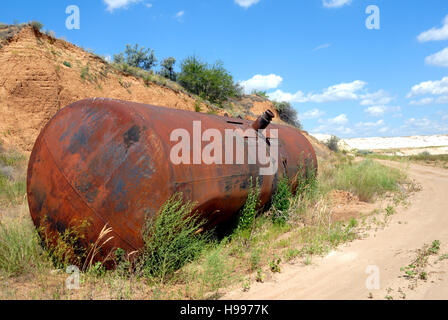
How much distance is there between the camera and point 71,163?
3.34 meters

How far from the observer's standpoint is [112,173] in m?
3.21

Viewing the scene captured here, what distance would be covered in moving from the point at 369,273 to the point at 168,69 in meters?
24.7

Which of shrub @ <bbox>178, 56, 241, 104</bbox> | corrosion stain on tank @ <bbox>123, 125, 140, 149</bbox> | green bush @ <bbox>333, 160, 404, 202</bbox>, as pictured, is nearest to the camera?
corrosion stain on tank @ <bbox>123, 125, 140, 149</bbox>

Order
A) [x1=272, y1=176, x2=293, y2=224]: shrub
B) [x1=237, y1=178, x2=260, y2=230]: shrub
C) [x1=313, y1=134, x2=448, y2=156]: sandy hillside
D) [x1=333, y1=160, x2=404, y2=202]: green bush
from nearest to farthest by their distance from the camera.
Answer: [x1=237, y1=178, x2=260, y2=230]: shrub → [x1=272, y1=176, x2=293, y2=224]: shrub → [x1=333, y1=160, x2=404, y2=202]: green bush → [x1=313, y1=134, x2=448, y2=156]: sandy hillside

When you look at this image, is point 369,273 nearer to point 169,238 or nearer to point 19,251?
point 169,238

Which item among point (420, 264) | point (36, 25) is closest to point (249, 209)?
point (420, 264)

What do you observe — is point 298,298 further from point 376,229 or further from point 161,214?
point 376,229

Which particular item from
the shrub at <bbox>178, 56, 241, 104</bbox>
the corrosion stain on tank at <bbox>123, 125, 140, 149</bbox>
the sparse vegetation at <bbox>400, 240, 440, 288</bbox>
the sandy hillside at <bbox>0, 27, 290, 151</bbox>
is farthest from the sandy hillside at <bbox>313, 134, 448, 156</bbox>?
the corrosion stain on tank at <bbox>123, 125, 140, 149</bbox>

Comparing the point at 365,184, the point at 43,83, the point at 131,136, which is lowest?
the point at 365,184

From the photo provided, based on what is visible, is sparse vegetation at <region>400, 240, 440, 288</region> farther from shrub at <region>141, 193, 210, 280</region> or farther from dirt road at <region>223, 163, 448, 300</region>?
shrub at <region>141, 193, 210, 280</region>

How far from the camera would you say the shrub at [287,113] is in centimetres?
2889

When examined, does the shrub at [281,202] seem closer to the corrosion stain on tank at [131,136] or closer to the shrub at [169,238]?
the shrub at [169,238]

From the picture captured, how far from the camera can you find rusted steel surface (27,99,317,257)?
3.17m

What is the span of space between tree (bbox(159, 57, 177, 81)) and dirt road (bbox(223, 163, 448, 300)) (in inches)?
891
